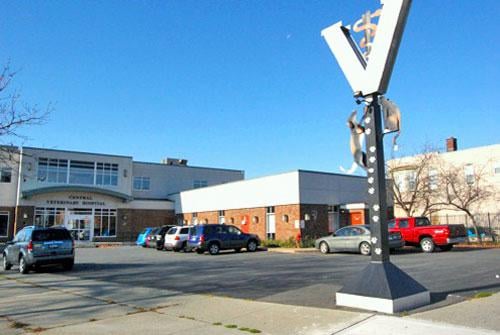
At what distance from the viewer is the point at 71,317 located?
27.8 ft

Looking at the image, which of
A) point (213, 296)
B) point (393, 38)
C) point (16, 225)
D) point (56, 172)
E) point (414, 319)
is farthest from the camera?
point (56, 172)

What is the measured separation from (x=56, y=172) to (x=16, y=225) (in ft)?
20.0

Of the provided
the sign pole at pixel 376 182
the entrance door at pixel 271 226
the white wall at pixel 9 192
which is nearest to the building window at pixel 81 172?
the white wall at pixel 9 192

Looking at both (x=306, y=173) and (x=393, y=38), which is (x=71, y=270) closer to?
(x=393, y=38)

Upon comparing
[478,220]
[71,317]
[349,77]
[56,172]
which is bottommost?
[71,317]

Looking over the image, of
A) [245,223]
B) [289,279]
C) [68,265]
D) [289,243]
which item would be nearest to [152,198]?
[245,223]

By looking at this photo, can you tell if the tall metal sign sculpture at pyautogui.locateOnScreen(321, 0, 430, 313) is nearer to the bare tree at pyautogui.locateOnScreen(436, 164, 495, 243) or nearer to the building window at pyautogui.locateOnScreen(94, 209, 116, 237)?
the bare tree at pyautogui.locateOnScreen(436, 164, 495, 243)

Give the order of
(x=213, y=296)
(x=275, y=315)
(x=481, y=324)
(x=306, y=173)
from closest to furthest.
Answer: (x=481, y=324), (x=275, y=315), (x=213, y=296), (x=306, y=173)

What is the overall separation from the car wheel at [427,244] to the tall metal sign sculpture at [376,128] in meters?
15.5

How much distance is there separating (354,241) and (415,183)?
15.9 m

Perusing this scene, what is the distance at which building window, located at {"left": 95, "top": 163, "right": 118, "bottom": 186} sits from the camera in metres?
46.3

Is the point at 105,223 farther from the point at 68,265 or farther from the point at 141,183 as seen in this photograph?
the point at 68,265

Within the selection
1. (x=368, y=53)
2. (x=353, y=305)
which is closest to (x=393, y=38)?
(x=368, y=53)

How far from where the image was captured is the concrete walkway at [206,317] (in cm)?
684
